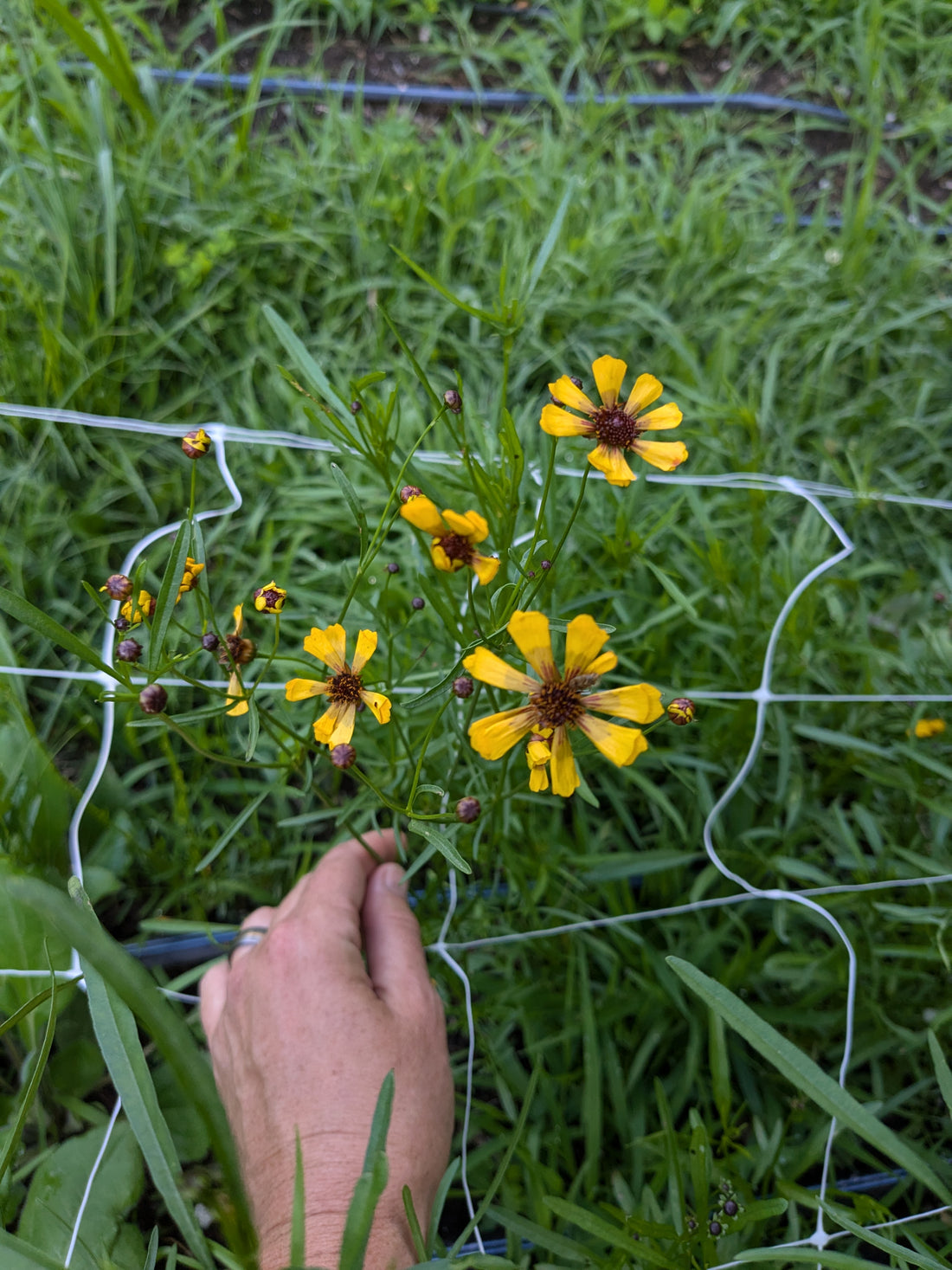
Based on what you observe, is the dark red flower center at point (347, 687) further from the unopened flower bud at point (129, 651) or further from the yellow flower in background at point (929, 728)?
the yellow flower in background at point (929, 728)

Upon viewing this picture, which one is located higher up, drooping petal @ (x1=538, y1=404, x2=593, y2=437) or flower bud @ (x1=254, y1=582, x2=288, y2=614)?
drooping petal @ (x1=538, y1=404, x2=593, y2=437)

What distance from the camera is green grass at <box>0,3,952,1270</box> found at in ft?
4.26

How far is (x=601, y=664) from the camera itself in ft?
2.55

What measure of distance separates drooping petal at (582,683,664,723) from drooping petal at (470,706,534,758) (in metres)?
0.06

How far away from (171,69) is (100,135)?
13.5 inches

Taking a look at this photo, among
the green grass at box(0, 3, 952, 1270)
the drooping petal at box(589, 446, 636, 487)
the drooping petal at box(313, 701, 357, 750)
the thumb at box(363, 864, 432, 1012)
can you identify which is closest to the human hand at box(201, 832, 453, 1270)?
the thumb at box(363, 864, 432, 1012)

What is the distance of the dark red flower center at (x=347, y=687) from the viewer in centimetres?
90

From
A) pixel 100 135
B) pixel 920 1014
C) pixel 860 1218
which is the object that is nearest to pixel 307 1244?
pixel 860 1218

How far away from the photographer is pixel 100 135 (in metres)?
1.96

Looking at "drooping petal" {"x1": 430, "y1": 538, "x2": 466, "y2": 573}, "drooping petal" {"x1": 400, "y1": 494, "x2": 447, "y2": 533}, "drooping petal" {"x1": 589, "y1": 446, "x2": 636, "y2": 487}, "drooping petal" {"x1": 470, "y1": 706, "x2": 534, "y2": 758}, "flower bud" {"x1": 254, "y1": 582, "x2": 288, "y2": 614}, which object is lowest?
"drooping petal" {"x1": 470, "y1": 706, "x2": 534, "y2": 758}

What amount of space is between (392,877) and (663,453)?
68cm

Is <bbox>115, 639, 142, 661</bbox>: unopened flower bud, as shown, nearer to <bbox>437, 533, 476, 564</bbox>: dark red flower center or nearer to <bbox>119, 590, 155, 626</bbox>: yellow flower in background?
<bbox>119, 590, 155, 626</bbox>: yellow flower in background

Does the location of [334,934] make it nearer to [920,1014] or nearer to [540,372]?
[920,1014]

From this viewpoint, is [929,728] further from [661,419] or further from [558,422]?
[558,422]
